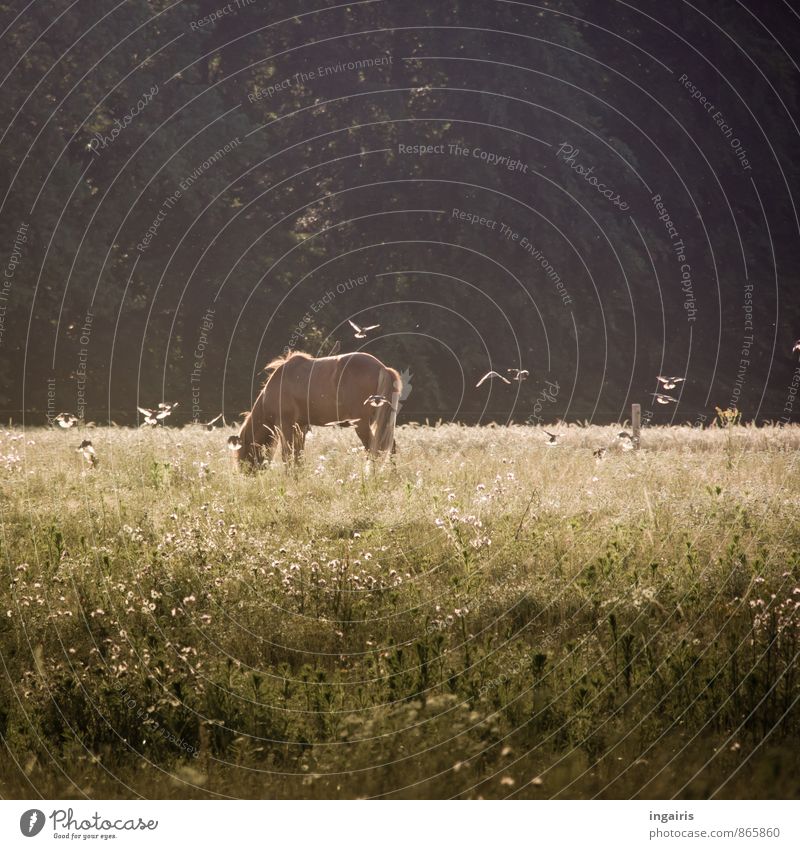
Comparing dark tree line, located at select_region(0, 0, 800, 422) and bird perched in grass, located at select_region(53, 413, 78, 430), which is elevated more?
dark tree line, located at select_region(0, 0, 800, 422)

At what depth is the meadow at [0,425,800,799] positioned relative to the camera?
478 centimetres

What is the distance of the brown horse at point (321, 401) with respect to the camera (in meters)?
13.5

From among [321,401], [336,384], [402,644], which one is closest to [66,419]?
[321,401]

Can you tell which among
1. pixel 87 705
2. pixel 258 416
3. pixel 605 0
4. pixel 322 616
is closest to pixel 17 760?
pixel 87 705

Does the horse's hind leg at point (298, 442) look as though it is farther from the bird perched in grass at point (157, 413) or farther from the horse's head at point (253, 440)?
the bird perched in grass at point (157, 413)

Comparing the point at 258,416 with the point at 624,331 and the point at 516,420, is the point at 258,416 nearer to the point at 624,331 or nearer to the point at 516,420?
the point at 516,420

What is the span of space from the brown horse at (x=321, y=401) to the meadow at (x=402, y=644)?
11.3ft

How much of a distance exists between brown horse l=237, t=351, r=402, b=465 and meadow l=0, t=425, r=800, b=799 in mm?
3436

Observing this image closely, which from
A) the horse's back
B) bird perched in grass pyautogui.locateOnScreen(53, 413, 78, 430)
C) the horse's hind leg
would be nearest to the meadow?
bird perched in grass pyautogui.locateOnScreen(53, 413, 78, 430)

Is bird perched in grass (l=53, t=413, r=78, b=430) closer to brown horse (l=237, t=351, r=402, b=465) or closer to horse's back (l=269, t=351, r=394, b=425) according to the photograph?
brown horse (l=237, t=351, r=402, b=465)

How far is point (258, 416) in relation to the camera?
44.4 feet

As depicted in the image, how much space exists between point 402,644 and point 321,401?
8953 mm

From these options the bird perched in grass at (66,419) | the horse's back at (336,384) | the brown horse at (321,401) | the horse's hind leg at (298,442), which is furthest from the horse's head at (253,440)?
the bird perched in grass at (66,419)

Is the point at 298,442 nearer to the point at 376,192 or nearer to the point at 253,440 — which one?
the point at 253,440
